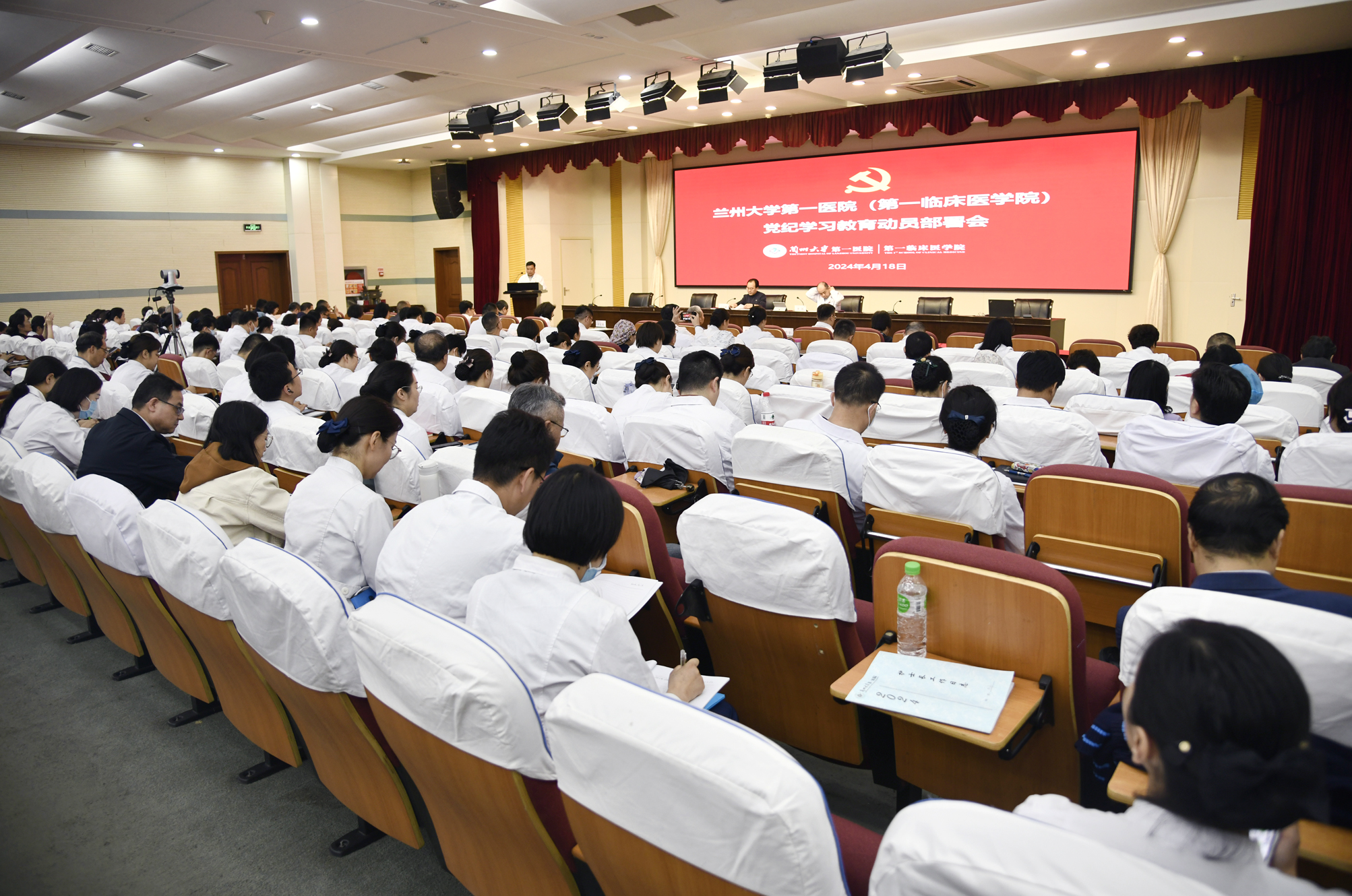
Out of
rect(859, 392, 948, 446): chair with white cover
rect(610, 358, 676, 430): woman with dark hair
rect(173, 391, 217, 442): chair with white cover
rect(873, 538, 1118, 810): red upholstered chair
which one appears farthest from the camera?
rect(173, 391, 217, 442): chair with white cover

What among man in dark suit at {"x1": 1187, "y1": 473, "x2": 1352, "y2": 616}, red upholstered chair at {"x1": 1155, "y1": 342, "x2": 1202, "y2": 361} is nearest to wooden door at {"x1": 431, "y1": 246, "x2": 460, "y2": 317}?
red upholstered chair at {"x1": 1155, "y1": 342, "x2": 1202, "y2": 361}

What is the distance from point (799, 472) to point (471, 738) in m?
2.09

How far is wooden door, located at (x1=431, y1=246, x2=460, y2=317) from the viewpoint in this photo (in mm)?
19266

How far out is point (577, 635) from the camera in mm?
1782

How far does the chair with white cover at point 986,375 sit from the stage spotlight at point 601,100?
23.0 feet

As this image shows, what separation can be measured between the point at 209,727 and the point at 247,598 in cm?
157

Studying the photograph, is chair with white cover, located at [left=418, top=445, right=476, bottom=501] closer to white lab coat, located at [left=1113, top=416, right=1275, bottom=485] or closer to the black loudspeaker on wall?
white lab coat, located at [left=1113, top=416, right=1275, bottom=485]

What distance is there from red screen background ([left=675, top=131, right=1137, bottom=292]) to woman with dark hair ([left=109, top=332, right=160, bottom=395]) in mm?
10121

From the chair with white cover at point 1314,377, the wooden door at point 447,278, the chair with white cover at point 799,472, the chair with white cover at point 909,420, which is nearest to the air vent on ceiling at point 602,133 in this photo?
the wooden door at point 447,278

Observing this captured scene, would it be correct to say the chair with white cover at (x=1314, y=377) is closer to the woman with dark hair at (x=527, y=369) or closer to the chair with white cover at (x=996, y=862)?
the woman with dark hair at (x=527, y=369)

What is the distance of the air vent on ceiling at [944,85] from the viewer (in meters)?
10.4

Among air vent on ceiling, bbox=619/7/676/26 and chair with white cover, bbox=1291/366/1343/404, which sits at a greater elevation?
air vent on ceiling, bbox=619/7/676/26

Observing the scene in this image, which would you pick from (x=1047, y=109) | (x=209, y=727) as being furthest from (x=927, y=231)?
(x=209, y=727)

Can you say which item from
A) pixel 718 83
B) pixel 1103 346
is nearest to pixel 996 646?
pixel 1103 346
